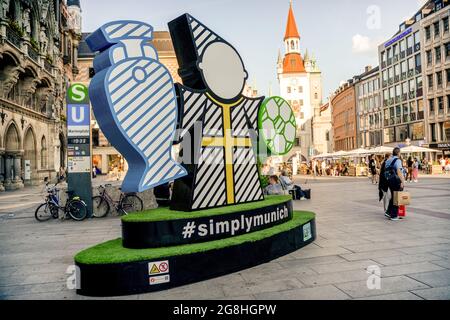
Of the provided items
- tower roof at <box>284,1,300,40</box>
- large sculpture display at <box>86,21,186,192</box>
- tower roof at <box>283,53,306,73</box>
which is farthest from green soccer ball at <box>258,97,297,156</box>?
tower roof at <box>284,1,300,40</box>

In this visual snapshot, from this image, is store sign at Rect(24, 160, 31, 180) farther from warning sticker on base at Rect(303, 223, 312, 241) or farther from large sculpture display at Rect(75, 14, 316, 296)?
warning sticker on base at Rect(303, 223, 312, 241)

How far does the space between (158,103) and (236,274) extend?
2.69 meters

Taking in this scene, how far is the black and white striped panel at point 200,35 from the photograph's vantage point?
593 centimetres

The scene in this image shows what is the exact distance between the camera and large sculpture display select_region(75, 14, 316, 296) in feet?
15.4

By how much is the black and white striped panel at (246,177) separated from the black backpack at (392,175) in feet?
13.8

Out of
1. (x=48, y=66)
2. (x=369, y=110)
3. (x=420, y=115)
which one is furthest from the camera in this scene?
(x=369, y=110)

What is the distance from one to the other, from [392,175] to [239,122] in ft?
16.1

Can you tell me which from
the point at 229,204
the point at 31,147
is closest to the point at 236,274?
the point at 229,204

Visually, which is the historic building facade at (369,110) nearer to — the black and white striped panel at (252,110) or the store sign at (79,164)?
the store sign at (79,164)

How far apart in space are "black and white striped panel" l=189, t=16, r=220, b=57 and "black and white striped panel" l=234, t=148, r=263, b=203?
1.87 meters

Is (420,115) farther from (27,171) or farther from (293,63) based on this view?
(27,171)

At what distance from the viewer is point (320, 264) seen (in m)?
5.51

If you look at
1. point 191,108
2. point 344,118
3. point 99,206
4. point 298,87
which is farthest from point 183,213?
point 298,87

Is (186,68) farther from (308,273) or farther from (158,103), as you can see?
(308,273)
